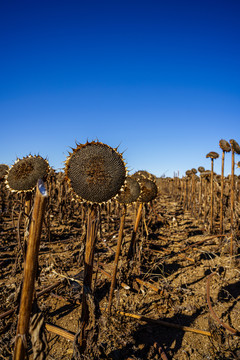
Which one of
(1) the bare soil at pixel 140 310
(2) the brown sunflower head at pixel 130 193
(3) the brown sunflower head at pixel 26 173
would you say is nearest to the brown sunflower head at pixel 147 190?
(2) the brown sunflower head at pixel 130 193

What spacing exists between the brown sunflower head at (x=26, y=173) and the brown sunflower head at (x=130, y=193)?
1705mm

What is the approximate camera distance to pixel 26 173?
4.69m

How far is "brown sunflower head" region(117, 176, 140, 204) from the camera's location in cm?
480

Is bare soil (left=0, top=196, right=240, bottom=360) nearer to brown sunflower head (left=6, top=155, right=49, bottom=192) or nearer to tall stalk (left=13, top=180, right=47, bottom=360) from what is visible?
tall stalk (left=13, top=180, right=47, bottom=360)

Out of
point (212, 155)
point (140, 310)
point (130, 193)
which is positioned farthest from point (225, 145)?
point (140, 310)

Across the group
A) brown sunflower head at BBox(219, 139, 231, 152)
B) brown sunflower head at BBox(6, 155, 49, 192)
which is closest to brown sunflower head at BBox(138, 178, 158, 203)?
brown sunflower head at BBox(6, 155, 49, 192)

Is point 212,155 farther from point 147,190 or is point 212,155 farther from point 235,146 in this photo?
point 147,190

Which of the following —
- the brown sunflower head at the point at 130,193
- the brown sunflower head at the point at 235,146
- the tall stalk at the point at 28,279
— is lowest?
the tall stalk at the point at 28,279

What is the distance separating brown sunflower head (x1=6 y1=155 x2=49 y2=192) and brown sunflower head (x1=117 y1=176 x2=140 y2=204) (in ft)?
5.59

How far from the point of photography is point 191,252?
24.5 feet

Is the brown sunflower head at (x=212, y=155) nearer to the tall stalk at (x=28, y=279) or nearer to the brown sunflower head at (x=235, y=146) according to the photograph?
the brown sunflower head at (x=235, y=146)

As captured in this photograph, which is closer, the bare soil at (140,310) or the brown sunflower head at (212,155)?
the bare soil at (140,310)

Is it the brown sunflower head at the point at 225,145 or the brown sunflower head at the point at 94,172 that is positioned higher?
the brown sunflower head at the point at 225,145

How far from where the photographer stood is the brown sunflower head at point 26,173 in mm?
4570
